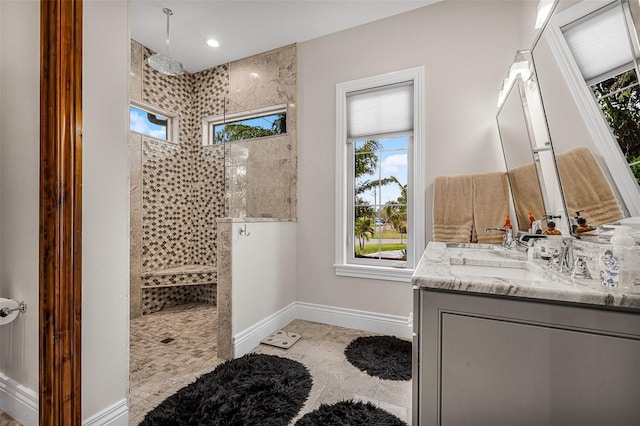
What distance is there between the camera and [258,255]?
230cm

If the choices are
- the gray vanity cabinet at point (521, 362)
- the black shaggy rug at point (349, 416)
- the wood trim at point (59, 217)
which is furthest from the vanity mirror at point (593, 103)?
the wood trim at point (59, 217)

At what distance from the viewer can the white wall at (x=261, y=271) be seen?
81.8 inches

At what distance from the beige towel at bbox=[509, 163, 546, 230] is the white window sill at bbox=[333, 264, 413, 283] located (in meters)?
0.92

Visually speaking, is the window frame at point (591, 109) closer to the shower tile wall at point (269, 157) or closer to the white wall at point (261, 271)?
the white wall at point (261, 271)

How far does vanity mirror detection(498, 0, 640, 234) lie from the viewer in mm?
822

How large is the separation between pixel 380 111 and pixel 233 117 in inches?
63.2

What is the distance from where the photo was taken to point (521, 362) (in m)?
0.81

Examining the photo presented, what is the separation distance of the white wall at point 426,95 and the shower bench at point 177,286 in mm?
1184

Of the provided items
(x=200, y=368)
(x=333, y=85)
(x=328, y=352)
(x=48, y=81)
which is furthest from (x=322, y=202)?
(x=48, y=81)

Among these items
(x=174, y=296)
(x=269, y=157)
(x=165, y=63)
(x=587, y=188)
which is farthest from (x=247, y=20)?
(x=174, y=296)

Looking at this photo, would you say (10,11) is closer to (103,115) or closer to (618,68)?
(103,115)

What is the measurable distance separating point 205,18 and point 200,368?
2908mm

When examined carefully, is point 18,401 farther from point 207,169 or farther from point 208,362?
point 207,169

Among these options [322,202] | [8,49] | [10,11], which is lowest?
[322,202]
